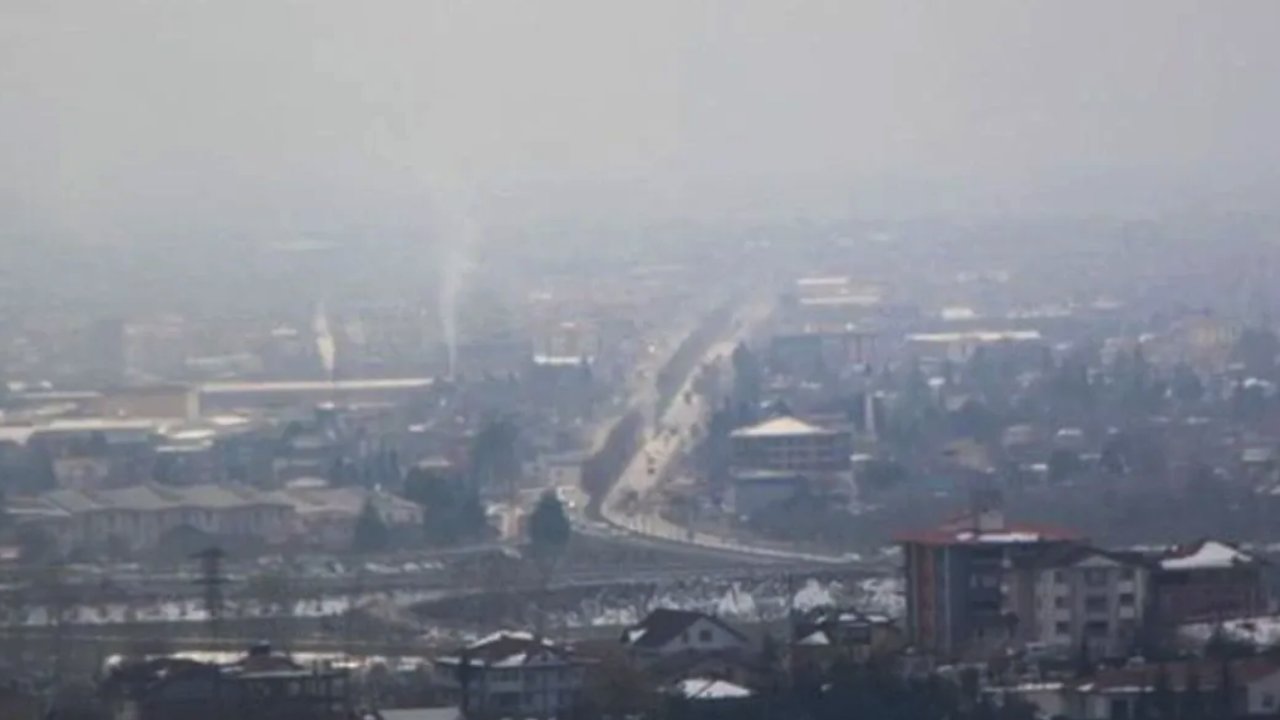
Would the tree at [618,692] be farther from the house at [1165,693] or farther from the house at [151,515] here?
the house at [151,515]

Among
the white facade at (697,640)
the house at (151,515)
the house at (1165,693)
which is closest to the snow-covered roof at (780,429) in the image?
the house at (151,515)

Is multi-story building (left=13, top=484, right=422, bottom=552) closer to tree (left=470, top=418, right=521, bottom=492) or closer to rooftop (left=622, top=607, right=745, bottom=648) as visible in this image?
tree (left=470, top=418, right=521, bottom=492)

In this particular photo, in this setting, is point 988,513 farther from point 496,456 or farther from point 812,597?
point 496,456

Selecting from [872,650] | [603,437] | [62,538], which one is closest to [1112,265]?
[603,437]

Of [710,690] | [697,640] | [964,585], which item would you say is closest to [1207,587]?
[964,585]

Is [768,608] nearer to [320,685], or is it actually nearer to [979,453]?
[320,685]

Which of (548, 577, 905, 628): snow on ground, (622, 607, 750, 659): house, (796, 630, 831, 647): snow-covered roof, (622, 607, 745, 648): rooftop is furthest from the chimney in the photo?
(796, 630, 831, 647): snow-covered roof
